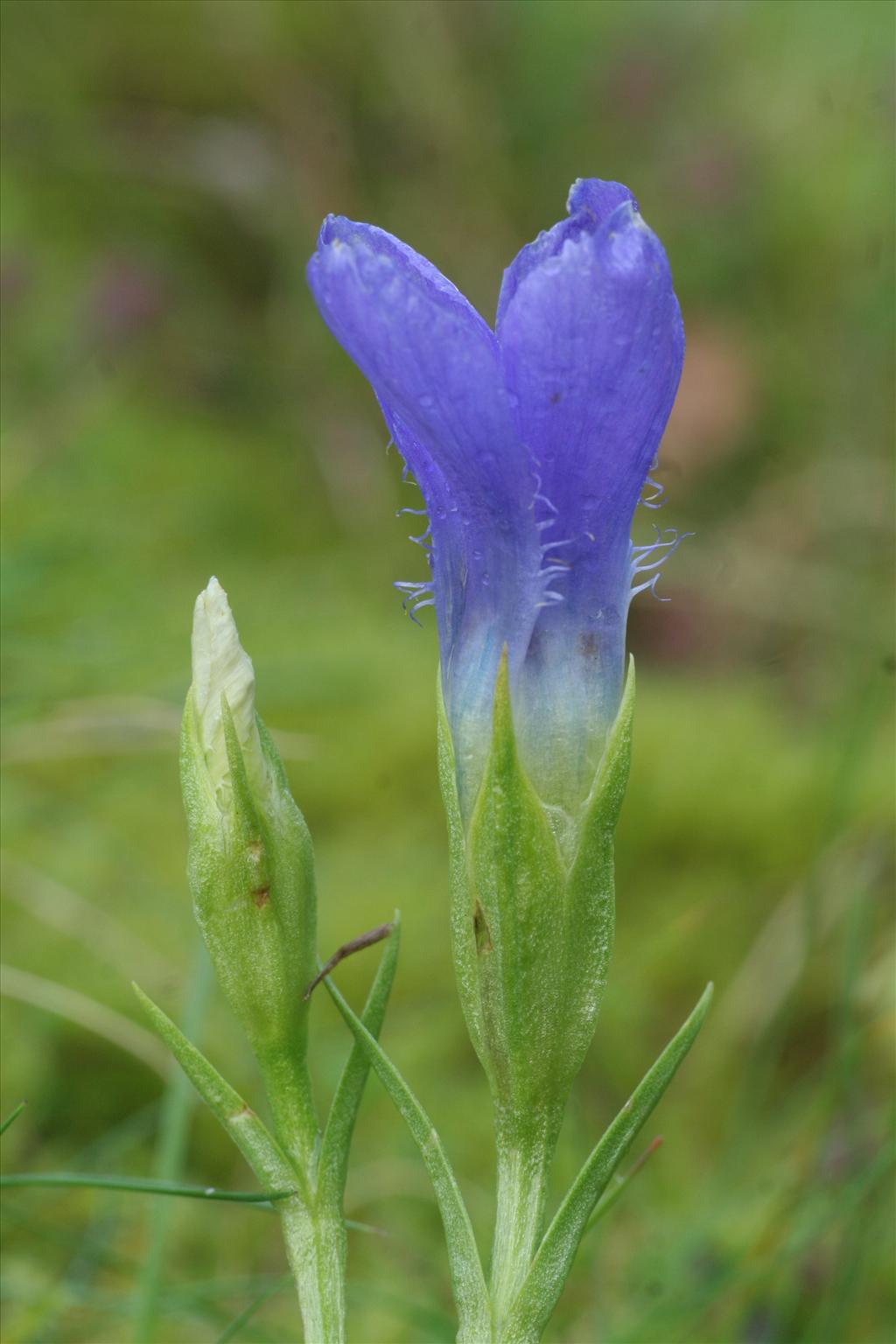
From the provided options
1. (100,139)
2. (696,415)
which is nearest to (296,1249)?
(696,415)

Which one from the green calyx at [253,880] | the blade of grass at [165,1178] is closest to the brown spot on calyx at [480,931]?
the green calyx at [253,880]

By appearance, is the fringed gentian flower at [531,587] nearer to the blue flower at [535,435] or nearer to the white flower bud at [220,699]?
the blue flower at [535,435]

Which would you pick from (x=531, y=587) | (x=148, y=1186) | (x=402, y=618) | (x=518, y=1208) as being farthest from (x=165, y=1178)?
(x=402, y=618)

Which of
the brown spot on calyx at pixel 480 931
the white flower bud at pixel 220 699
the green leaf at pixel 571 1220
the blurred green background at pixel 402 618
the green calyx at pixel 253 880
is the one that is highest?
the blurred green background at pixel 402 618

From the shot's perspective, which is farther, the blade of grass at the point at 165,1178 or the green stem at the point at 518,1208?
the blade of grass at the point at 165,1178

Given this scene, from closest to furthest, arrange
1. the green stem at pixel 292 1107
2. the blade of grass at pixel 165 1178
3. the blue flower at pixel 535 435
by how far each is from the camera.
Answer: the blue flower at pixel 535 435
the green stem at pixel 292 1107
the blade of grass at pixel 165 1178

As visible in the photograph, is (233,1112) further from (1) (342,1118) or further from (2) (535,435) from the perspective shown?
(2) (535,435)

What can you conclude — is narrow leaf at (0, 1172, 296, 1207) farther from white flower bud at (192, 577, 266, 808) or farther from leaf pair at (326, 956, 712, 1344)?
white flower bud at (192, 577, 266, 808)
